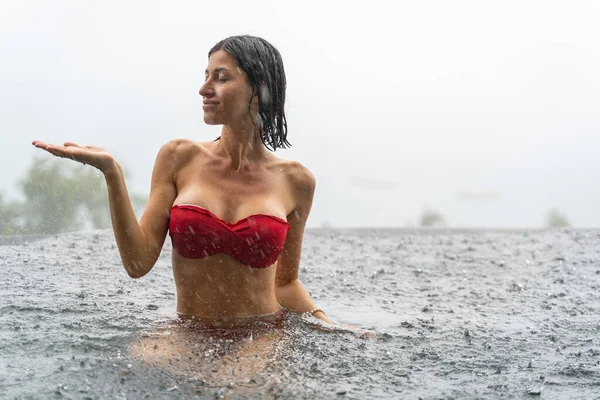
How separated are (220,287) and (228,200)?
1.42ft

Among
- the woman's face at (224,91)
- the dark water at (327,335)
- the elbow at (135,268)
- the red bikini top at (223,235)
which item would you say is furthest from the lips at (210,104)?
the dark water at (327,335)

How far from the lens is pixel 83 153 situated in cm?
343

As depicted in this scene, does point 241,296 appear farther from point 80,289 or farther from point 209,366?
point 80,289

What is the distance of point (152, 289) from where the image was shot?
18.4 feet

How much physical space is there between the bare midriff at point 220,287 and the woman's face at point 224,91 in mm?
690

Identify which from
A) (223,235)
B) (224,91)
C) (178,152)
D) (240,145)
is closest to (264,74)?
(224,91)

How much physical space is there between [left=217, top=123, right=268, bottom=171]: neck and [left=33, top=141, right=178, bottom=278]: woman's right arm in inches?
10.1

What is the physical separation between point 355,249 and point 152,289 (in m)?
2.93

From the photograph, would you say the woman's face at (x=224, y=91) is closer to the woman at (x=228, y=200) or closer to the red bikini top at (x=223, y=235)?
the woman at (x=228, y=200)

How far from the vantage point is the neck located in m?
4.07

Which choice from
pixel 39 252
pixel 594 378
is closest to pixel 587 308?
pixel 594 378

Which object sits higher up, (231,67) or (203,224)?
(231,67)

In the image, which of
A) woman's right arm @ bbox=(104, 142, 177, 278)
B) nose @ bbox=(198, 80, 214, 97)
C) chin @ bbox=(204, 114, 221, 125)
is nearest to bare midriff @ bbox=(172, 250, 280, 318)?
woman's right arm @ bbox=(104, 142, 177, 278)

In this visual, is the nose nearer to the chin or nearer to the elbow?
the chin
